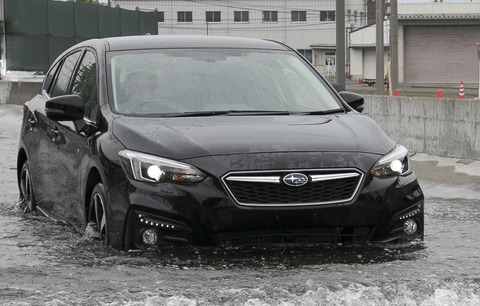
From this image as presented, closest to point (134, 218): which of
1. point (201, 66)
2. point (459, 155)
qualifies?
point (201, 66)

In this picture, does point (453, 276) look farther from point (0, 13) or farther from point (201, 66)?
point (0, 13)

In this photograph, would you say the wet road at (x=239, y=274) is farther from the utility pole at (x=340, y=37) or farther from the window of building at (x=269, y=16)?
the window of building at (x=269, y=16)

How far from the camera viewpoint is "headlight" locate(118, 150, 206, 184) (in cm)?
695

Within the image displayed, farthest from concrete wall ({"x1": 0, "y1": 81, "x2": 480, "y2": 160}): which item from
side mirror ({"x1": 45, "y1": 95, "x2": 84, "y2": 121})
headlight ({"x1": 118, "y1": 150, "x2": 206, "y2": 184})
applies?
headlight ({"x1": 118, "y1": 150, "x2": 206, "y2": 184})

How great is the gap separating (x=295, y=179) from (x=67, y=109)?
1924mm

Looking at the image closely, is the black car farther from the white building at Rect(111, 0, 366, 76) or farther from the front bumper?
the white building at Rect(111, 0, 366, 76)

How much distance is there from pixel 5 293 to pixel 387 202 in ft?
7.45

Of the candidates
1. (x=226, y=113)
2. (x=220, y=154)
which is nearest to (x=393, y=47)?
(x=226, y=113)

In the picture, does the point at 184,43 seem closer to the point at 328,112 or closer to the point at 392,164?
the point at 328,112

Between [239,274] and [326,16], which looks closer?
[239,274]

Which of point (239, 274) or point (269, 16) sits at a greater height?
point (269, 16)

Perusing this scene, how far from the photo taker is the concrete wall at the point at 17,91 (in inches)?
1213

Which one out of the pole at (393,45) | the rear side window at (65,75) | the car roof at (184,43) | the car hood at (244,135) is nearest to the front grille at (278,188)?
the car hood at (244,135)

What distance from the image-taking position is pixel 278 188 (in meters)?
6.92
